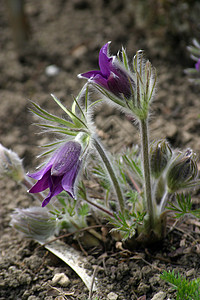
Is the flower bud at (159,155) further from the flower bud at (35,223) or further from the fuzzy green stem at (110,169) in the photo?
the flower bud at (35,223)

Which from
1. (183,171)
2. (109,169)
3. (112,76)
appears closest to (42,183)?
(109,169)

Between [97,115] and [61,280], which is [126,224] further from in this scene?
[97,115]

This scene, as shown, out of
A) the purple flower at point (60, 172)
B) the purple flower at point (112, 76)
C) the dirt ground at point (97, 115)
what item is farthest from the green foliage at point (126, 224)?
the purple flower at point (112, 76)

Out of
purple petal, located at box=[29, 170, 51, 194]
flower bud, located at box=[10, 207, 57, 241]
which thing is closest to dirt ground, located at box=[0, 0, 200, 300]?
flower bud, located at box=[10, 207, 57, 241]

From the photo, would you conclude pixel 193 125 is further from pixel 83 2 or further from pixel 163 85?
pixel 83 2

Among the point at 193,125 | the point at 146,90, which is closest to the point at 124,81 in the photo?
the point at 146,90

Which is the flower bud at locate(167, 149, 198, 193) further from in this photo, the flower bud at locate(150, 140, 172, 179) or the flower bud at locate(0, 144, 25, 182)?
the flower bud at locate(0, 144, 25, 182)
